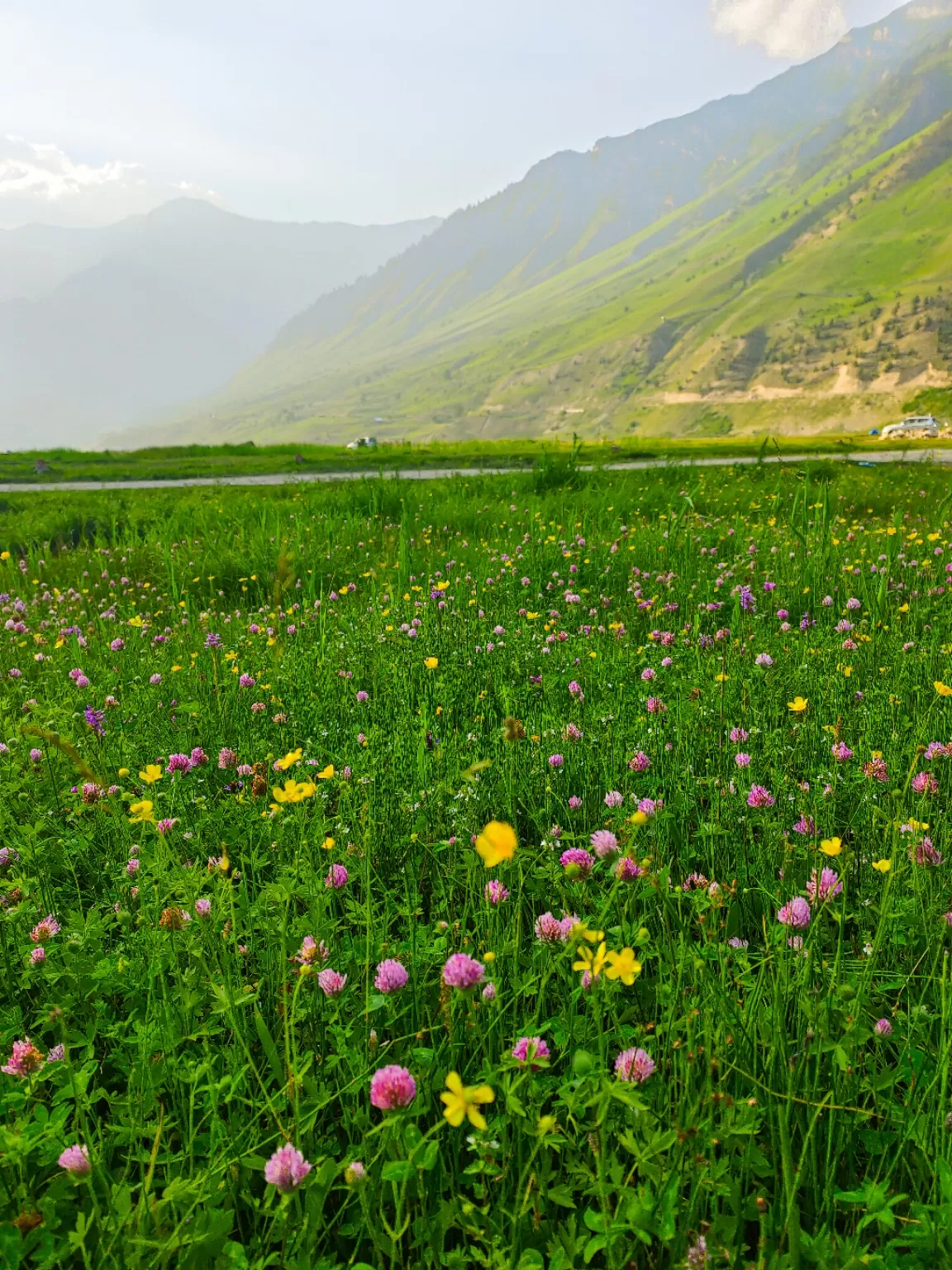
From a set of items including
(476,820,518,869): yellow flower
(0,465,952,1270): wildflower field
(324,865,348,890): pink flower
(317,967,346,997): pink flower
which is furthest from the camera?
(324,865,348,890): pink flower

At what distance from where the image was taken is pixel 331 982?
1.98 metres

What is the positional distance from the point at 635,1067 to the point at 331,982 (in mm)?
823

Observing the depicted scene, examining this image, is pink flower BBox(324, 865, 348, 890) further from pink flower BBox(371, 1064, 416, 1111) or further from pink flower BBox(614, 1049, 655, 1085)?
pink flower BBox(614, 1049, 655, 1085)

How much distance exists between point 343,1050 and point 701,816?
1757mm

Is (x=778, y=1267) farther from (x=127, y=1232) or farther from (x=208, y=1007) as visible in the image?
(x=208, y=1007)

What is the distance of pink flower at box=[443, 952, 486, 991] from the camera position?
166cm

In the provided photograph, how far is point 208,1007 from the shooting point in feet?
7.61

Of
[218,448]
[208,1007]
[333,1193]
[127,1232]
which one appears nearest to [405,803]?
[208,1007]

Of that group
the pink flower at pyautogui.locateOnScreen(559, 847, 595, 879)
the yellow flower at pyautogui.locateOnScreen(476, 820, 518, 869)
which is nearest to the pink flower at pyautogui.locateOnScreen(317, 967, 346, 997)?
the pink flower at pyautogui.locateOnScreen(559, 847, 595, 879)

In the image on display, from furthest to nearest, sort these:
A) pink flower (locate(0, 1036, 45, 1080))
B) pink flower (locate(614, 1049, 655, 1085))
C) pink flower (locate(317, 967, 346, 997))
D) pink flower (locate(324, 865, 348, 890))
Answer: pink flower (locate(324, 865, 348, 890)) → pink flower (locate(317, 967, 346, 997)) → pink flower (locate(0, 1036, 45, 1080)) → pink flower (locate(614, 1049, 655, 1085))

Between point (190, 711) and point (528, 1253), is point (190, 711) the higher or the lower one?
the higher one

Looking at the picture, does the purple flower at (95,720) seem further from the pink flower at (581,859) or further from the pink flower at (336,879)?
the pink flower at (581,859)

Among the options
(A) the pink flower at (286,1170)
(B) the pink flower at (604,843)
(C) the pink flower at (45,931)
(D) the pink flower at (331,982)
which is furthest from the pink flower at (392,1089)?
(C) the pink flower at (45,931)

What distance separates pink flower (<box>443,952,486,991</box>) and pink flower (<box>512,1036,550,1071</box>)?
0.56ft
